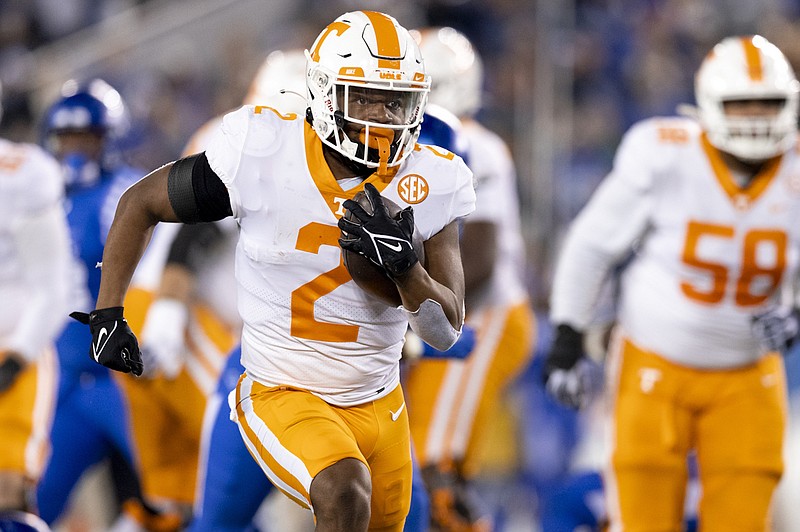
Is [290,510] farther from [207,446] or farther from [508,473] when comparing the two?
[207,446]

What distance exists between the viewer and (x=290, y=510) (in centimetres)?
670

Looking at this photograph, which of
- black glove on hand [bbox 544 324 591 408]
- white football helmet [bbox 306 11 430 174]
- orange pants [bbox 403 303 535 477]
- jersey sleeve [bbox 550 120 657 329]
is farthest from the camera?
orange pants [bbox 403 303 535 477]

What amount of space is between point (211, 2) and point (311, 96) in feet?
20.2

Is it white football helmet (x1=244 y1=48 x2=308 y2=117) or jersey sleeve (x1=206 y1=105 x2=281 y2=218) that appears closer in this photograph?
jersey sleeve (x1=206 y1=105 x2=281 y2=218)

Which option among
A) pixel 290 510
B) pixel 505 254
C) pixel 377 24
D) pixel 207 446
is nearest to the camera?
pixel 377 24

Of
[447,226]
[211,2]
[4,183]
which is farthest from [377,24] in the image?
[211,2]

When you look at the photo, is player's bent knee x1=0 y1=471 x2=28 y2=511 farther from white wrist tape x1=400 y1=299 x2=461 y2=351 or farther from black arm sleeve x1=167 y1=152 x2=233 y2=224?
white wrist tape x1=400 y1=299 x2=461 y2=351

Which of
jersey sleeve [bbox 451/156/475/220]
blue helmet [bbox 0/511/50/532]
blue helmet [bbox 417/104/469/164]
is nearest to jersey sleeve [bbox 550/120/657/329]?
blue helmet [bbox 417/104/469/164]

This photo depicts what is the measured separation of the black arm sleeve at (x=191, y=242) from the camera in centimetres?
520

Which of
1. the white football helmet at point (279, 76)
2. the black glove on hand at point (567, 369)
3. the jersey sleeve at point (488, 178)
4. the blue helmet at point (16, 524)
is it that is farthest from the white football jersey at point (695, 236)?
the blue helmet at point (16, 524)

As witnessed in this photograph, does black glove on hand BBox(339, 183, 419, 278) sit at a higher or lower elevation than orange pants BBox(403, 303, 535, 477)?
higher

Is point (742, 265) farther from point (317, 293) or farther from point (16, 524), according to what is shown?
point (16, 524)

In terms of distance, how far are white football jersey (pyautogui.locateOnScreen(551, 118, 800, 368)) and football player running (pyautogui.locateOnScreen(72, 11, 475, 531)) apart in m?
1.23

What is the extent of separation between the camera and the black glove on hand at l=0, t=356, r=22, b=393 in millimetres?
4730
